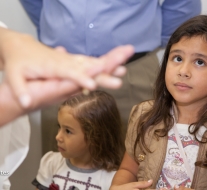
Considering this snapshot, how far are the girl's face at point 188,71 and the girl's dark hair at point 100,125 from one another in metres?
0.49

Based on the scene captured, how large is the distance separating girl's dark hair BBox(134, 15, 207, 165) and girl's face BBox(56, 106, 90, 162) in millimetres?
A: 378

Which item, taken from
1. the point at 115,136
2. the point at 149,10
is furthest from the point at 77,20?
the point at 115,136

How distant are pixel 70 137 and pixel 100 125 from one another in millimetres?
133

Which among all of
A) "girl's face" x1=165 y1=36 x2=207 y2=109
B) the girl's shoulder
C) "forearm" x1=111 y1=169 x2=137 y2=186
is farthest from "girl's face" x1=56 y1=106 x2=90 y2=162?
"girl's face" x1=165 y1=36 x2=207 y2=109

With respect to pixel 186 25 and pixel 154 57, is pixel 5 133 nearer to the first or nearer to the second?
pixel 186 25

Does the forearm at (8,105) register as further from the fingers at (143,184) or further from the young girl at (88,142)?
the young girl at (88,142)

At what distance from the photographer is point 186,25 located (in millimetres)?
1436

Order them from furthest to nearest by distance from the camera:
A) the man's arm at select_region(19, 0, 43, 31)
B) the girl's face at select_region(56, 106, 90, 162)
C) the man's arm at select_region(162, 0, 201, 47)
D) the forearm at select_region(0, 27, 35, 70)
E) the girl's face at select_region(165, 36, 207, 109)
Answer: the man's arm at select_region(19, 0, 43, 31), the man's arm at select_region(162, 0, 201, 47), the girl's face at select_region(56, 106, 90, 162), the girl's face at select_region(165, 36, 207, 109), the forearm at select_region(0, 27, 35, 70)

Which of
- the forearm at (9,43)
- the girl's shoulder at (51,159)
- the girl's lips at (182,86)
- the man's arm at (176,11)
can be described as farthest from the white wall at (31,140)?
the forearm at (9,43)

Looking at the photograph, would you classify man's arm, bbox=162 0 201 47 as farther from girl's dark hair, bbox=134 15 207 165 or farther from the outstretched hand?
the outstretched hand

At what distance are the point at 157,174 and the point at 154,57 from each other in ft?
2.93

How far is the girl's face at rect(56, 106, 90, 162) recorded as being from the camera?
1812 mm

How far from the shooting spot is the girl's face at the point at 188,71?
1.35 metres

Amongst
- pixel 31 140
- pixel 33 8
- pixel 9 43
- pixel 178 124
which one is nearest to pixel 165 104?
pixel 178 124
